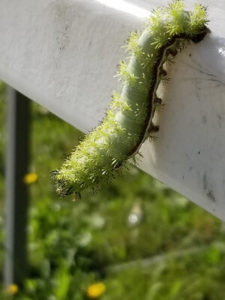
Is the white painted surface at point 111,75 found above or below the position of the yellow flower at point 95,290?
above

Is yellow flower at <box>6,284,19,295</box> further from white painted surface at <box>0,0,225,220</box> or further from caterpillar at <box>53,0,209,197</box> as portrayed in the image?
caterpillar at <box>53,0,209,197</box>

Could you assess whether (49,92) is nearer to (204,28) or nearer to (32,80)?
(32,80)

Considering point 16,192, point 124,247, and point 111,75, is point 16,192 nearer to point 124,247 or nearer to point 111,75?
point 124,247

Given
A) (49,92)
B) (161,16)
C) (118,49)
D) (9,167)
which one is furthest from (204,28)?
(9,167)

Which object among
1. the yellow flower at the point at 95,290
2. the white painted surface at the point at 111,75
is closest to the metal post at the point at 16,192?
the yellow flower at the point at 95,290

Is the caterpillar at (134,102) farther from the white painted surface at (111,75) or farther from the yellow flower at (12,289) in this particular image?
the yellow flower at (12,289)

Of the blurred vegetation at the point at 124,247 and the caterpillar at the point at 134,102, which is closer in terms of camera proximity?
the caterpillar at the point at 134,102
